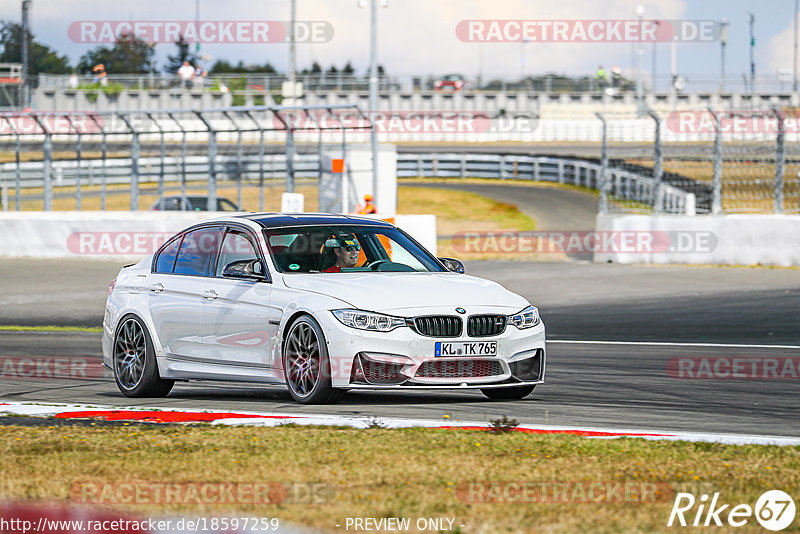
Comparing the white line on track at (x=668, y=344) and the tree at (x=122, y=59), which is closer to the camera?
the white line on track at (x=668, y=344)

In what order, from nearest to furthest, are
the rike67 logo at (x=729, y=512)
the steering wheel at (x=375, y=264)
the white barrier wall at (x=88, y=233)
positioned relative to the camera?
the rike67 logo at (x=729, y=512), the steering wheel at (x=375, y=264), the white barrier wall at (x=88, y=233)

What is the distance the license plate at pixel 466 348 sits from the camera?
8453 millimetres

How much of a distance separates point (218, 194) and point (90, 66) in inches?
2607

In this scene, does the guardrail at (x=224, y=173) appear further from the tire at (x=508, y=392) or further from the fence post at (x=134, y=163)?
the tire at (x=508, y=392)

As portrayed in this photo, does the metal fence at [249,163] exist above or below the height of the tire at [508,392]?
above

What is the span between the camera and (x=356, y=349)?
8320 millimetres

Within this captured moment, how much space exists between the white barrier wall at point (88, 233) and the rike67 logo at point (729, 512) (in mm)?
21802

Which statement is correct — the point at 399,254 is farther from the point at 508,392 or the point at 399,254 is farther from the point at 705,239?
the point at 705,239

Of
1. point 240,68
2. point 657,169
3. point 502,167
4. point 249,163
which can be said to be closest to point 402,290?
point 657,169

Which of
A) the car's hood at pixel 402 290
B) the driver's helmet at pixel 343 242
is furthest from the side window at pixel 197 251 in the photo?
the car's hood at pixel 402 290

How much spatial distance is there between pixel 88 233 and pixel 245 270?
18768mm

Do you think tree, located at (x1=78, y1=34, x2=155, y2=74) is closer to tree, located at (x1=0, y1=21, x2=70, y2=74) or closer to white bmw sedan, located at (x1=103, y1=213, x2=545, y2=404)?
tree, located at (x1=0, y1=21, x2=70, y2=74)

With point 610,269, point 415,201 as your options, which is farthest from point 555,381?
point 415,201

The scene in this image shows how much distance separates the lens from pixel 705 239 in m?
23.8
